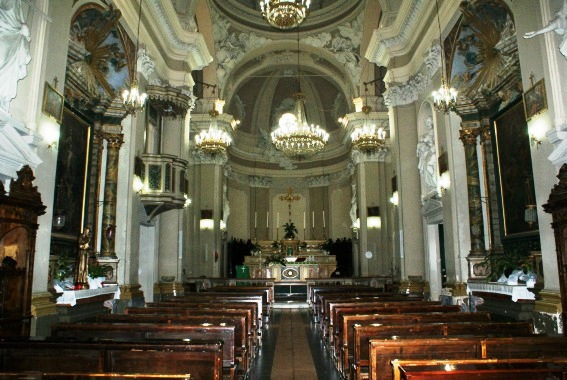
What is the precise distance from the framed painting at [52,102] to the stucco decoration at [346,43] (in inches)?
574

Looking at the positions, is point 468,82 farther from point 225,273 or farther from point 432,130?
point 225,273

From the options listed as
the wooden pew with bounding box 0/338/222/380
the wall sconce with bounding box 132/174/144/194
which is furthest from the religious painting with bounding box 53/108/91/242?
the wooden pew with bounding box 0/338/222/380

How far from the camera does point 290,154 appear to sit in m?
14.4

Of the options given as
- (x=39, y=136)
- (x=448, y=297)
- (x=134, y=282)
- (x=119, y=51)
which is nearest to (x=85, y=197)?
(x=134, y=282)

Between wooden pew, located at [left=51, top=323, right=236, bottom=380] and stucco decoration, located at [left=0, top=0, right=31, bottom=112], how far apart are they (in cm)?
266

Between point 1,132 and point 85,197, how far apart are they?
4.94 meters

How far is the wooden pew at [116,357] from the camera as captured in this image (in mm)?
3266

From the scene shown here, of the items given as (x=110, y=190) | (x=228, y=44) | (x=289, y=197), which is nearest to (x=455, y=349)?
(x=110, y=190)

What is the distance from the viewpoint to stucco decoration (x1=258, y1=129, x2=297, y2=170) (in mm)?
24328

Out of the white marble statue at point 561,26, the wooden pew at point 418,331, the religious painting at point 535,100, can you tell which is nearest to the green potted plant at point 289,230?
the religious painting at point 535,100

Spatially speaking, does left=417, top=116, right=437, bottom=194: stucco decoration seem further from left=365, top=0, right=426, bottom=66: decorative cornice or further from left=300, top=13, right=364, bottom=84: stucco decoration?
left=300, top=13, right=364, bottom=84: stucco decoration

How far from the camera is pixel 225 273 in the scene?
66.3 feet

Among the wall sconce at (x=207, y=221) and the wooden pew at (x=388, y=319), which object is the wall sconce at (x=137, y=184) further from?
the wall sconce at (x=207, y=221)

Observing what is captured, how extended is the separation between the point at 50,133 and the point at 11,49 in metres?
1.24
